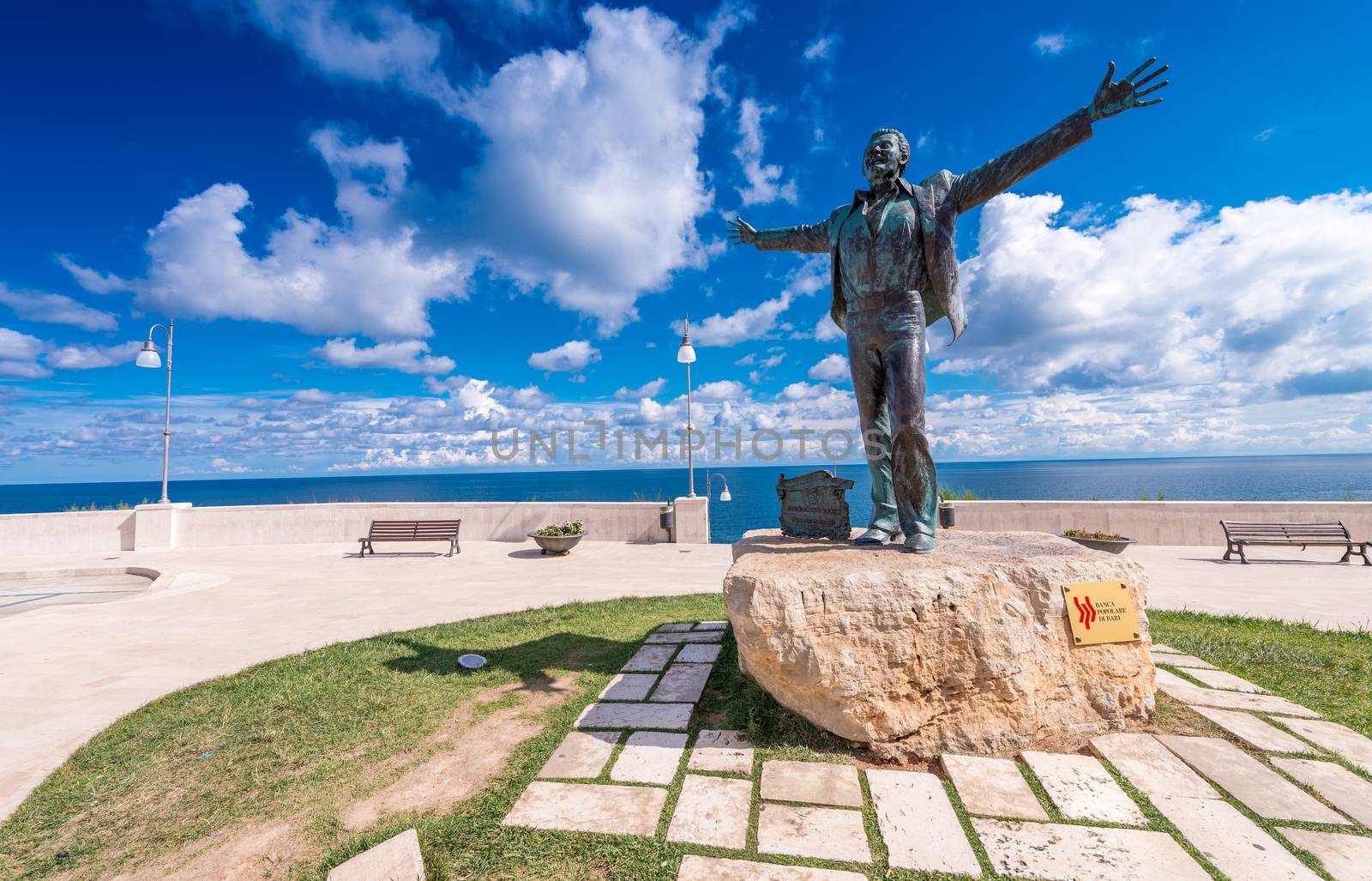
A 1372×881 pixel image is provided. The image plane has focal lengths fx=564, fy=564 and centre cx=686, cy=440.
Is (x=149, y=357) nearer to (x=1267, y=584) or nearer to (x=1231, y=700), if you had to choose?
(x=1231, y=700)

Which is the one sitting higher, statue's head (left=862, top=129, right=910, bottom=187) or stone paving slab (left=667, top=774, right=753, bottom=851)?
statue's head (left=862, top=129, right=910, bottom=187)

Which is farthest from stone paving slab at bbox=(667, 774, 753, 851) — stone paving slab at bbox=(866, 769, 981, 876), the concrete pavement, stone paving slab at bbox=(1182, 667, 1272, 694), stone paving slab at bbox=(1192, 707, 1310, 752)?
the concrete pavement

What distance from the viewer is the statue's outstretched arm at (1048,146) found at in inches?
→ 138

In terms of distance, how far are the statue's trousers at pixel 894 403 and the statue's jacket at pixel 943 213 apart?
215 mm

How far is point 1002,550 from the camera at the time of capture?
4203mm

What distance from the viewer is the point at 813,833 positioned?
2627 mm

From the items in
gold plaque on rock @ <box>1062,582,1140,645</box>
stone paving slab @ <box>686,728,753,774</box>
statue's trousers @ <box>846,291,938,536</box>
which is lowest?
stone paving slab @ <box>686,728,753,774</box>

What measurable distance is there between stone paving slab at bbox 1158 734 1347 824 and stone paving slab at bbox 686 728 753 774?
2.48 metres

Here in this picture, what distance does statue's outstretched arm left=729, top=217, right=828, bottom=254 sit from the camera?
5004 mm

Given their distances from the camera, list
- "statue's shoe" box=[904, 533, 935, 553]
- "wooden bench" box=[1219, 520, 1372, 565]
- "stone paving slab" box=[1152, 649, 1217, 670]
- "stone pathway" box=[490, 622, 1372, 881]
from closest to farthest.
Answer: "stone pathway" box=[490, 622, 1372, 881] < "statue's shoe" box=[904, 533, 935, 553] < "stone paving slab" box=[1152, 649, 1217, 670] < "wooden bench" box=[1219, 520, 1372, 565]

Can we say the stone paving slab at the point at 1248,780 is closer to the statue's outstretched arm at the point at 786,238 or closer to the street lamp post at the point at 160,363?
the statue's outstretched arm at the point at 786,238

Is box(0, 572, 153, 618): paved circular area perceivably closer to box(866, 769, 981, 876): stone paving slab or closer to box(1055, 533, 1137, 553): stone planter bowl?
box(866, 769, 981, 876): stone paving slab

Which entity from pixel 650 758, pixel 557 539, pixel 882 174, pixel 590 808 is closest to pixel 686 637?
pixel 650 758

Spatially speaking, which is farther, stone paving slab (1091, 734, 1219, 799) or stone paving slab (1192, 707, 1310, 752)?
stone paving slab (1192, 707, 1310, 752)
